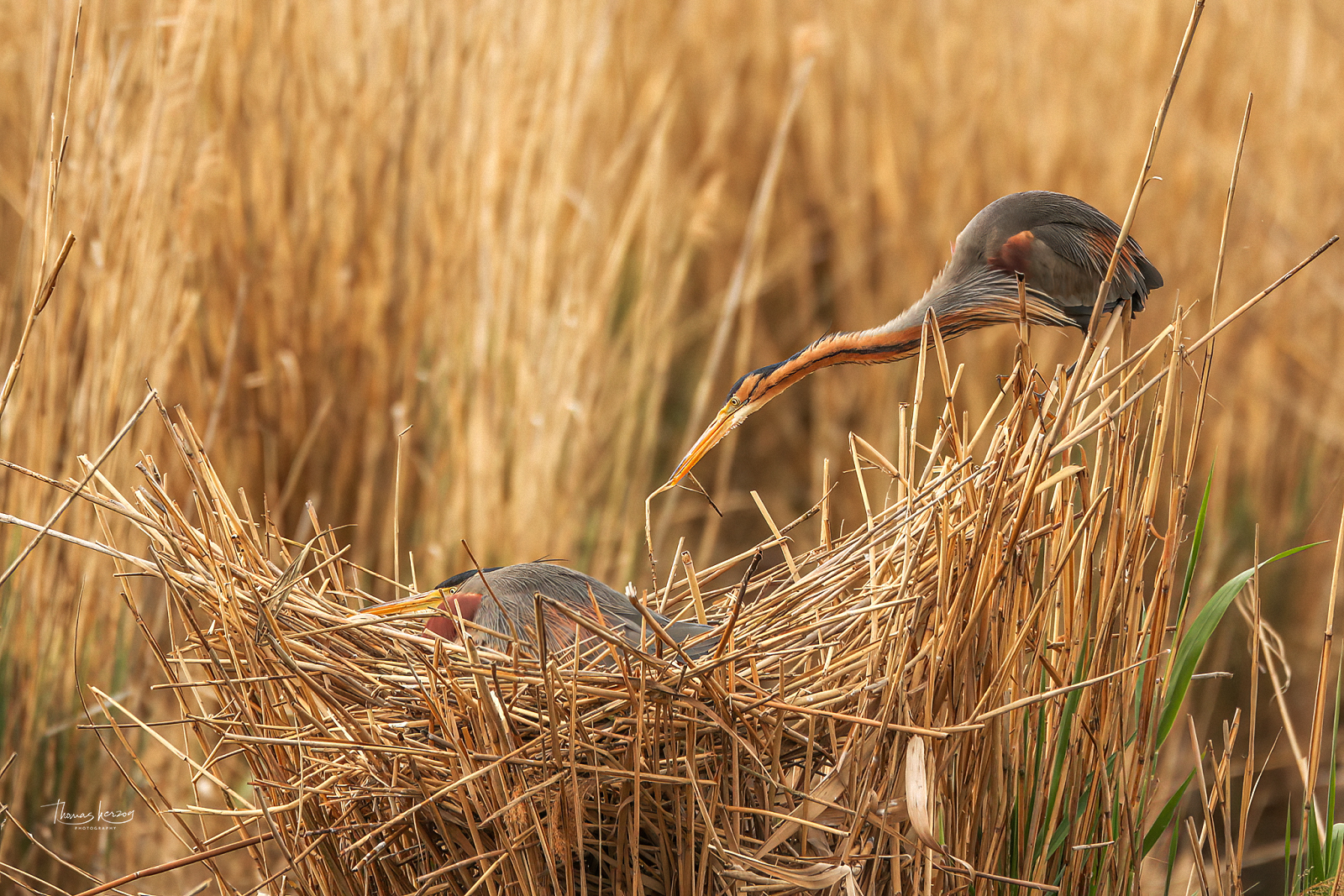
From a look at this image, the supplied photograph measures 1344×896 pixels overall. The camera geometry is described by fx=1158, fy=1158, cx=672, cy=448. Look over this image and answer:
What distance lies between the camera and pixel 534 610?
88 centimetres

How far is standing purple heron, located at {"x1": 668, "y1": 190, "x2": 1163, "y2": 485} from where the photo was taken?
3.17ft

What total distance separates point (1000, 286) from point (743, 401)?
24 centimetres

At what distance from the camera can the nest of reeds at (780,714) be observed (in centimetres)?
75

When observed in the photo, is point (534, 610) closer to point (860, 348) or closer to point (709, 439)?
point (709, 439)

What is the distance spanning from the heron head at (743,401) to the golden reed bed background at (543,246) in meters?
0.60

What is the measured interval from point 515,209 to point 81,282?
69 centimetres

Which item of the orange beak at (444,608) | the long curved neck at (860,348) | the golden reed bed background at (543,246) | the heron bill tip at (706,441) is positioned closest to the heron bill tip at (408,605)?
the orange beak at (444,608)

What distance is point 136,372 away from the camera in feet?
4.74

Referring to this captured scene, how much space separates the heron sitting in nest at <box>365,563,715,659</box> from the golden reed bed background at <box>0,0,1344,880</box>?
0.70 metres

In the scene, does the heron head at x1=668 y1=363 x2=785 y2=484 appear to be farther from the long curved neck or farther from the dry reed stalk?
the dry reed stalk

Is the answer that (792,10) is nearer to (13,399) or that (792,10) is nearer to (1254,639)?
(13,399)


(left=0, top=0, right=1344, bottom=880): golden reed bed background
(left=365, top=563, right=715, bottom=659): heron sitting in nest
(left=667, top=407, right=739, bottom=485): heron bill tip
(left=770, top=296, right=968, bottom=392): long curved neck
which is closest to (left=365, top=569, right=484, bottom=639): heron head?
(left=365, top=563, right=715, bottom=659): heron sitting in nest

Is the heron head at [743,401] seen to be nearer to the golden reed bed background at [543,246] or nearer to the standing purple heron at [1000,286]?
the standing purple heron at [1000,286]

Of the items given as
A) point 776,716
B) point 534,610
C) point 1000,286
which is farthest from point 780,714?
point 1000,286
